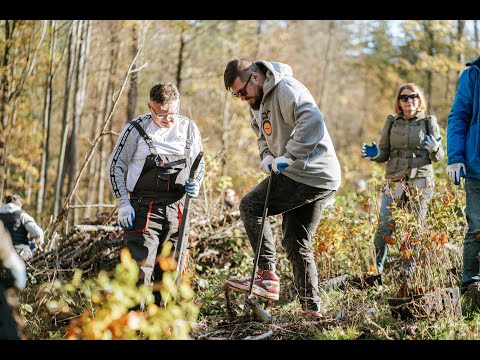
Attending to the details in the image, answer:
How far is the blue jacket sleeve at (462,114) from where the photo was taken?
15.3ft

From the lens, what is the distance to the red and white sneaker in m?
4.36

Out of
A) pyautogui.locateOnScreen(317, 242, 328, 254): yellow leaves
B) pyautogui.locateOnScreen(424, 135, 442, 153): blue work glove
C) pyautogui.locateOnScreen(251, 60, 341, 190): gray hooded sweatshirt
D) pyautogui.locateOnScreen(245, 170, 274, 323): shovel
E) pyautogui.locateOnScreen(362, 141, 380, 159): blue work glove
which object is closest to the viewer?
pyautogui.locateOnScreen(251, 60, 341, 190): gray hooded sweatshirt

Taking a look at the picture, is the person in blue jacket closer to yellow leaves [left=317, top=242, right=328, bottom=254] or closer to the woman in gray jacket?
the woman in gray jacket

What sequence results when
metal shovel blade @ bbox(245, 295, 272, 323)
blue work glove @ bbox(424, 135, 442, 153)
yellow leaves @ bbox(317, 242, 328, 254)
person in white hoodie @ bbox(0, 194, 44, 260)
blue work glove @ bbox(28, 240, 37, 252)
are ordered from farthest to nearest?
blue work glove @ bbox(28, 240, 37, 252), person in white hoodie @ bbox(0, 194, 44, 260), blue work glove @ bbox(424, 135, 442, 153), yellow leaves @ bbox(317, 242, 328, 254), metal shovel blade @ bbox(245, 295, 272, 323)

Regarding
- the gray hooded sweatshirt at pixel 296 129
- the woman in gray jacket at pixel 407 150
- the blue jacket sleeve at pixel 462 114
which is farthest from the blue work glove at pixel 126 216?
the blue jacket sleeve at pixel 462 114

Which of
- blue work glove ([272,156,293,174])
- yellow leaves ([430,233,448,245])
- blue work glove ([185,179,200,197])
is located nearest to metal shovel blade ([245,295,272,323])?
blue work glove ([185,179,200,197])

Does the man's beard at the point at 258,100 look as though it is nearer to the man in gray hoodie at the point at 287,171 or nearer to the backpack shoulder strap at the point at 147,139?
the man in gray hoodie at the point at 287,171

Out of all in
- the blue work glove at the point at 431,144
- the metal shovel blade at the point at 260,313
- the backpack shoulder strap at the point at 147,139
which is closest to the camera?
the metal shovel blade at the point at 260,313

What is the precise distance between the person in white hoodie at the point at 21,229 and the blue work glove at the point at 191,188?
2625 mm

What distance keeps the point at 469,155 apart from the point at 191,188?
2.20 m
